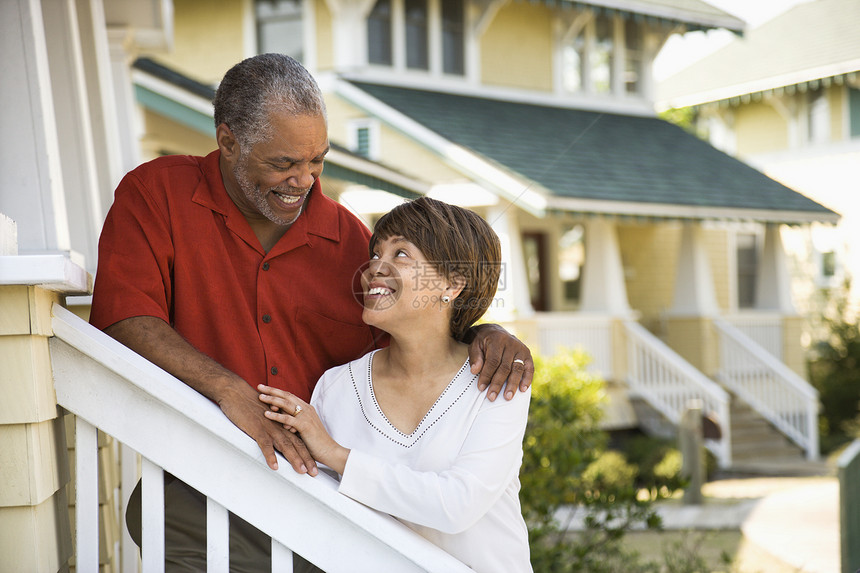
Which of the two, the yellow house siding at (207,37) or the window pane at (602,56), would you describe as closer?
the yellow house siding at (207,37)

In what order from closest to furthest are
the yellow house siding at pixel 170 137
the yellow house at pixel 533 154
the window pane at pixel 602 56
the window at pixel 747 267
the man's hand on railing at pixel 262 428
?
the man's hand on railing at pixel 262 428 → the yellow house at pixel 533 154 → the yellow house siding at pixel 170 137 → the window pane at pixel 602 56 → the window at pixel 747 267

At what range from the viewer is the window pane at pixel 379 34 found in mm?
13195

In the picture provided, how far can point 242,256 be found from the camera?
2498mm

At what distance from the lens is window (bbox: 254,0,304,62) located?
13.1 metres

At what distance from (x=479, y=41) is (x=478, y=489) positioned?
1261cm

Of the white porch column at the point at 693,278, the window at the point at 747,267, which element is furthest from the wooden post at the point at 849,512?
the window at the point at 747,267

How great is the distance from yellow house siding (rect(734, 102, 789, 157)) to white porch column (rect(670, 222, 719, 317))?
14.5ft

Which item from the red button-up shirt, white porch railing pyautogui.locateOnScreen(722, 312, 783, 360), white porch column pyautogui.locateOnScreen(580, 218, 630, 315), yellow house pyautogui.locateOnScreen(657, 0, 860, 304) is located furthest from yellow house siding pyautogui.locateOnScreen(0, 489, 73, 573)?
white porch railing pyautogui.locateOnScreen(722, 312, 783, 360)

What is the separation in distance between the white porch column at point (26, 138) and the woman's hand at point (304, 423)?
86cm

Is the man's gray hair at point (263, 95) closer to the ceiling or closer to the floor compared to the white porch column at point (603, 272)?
closer to the ceiling

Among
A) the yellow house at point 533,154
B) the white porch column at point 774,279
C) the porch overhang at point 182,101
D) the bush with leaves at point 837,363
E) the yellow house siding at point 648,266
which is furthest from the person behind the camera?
the yellow house siding at point 648,266

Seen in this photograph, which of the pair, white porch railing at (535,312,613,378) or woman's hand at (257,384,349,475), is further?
white porch railing at (535,312,613,378)

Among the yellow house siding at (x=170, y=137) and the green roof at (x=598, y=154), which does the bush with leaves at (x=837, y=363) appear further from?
the yellow house siding at (x=170, y=137)

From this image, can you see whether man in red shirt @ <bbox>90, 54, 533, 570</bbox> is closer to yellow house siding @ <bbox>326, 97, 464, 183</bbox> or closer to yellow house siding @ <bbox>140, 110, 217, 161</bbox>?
yellow house siding @ <bbox>140, 110, 217, 161</bbox>
